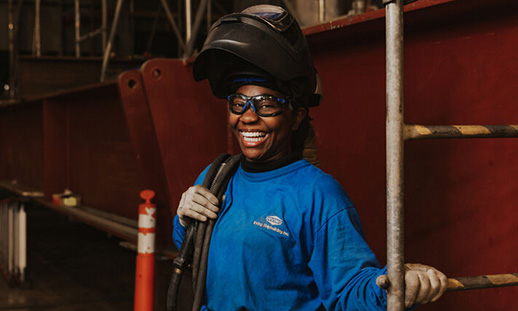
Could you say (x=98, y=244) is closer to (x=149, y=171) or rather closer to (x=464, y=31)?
(x=149, y=171)

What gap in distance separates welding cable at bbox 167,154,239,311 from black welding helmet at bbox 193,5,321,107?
0.29 meters

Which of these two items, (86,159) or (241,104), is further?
(86,159)

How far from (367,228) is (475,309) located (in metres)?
0.60

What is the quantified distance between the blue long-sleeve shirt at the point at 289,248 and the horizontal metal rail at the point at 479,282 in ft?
0.70

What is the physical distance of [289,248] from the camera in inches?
69.9

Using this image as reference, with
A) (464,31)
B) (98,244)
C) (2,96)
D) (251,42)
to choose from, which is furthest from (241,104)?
(2,96)

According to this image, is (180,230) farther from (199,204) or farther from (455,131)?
(455,131)

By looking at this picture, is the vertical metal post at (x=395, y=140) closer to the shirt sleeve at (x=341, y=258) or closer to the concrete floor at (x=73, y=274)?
the shirt sleeve at (x=341, y=258)

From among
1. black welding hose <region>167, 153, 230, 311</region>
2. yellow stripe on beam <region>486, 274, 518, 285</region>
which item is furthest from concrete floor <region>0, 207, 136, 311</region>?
yellow stripe on beam <region>486, 274, 518, 285</region>

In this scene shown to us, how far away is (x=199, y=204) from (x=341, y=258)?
50 centimetres

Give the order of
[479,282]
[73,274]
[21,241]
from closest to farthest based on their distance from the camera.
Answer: [479,282], [21,241], [73,274]

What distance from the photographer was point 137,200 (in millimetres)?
5383

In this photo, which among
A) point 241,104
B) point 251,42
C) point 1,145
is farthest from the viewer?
point 1,145

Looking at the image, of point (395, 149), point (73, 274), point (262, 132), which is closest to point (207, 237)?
point (262, 132)
